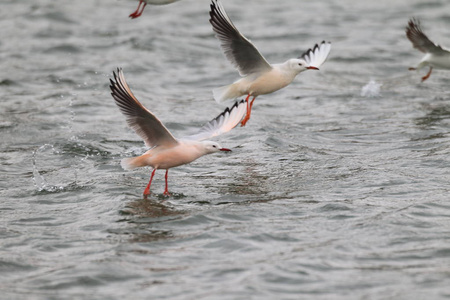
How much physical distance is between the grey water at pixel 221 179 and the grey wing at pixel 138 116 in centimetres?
73

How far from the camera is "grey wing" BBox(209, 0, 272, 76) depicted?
10.2 meters

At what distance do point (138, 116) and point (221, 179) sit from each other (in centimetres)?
194

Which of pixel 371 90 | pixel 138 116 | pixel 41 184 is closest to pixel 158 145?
pixel 138 116

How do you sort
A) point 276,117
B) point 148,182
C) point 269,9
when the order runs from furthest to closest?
point 269,9
point 276,117
point 148,182

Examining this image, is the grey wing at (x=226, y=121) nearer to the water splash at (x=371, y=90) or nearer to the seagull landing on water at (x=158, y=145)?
the seagull landing on water at (x=158, y=145)

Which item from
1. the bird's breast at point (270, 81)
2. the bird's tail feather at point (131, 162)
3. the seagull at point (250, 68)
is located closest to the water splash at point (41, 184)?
the bird's tail feather at point (131, 162)

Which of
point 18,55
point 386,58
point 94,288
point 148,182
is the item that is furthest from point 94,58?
point 94,288

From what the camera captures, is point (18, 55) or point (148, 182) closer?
point (148, 182)

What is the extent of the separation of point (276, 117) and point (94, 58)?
238 inches

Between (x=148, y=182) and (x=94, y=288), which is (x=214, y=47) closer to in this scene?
(x=148, y=182)

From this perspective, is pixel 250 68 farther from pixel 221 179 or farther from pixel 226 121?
pixel 221 179

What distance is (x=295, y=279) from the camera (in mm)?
6652

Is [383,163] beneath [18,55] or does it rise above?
beneath

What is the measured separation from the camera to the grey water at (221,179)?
6754mm
